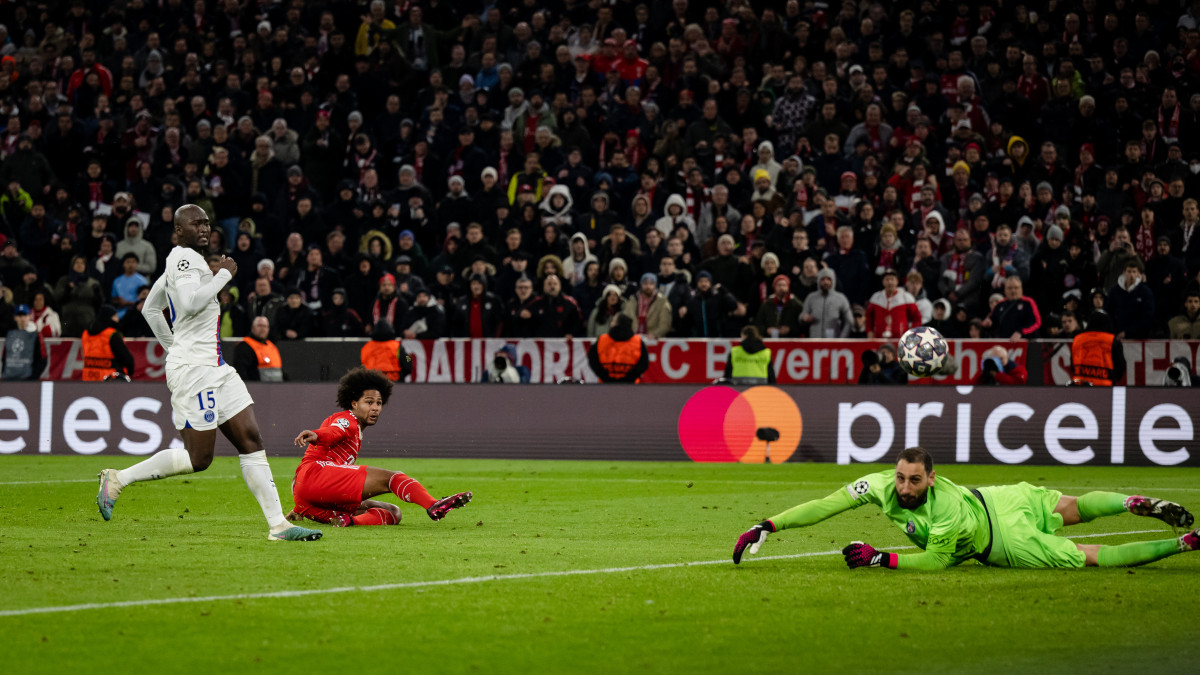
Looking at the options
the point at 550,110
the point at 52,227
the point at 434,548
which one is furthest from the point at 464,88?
the point at 434,548

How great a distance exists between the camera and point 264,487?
9.39 metres

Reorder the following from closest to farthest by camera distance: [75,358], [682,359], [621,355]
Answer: [621,355], [682,359], [75,358]

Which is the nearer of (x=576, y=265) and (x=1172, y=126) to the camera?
(x=576, y=265)

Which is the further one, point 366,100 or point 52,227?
point 366,100

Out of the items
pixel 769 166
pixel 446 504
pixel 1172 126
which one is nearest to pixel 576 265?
pixel 769 166

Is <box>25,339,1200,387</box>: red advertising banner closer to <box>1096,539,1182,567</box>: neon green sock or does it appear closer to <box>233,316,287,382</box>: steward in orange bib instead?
<box>233,316,287,382</box>: steward in orange bib

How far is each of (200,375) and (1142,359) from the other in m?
13.6

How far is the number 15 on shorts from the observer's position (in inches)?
368

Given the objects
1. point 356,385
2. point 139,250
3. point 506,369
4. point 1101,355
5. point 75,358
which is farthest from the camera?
point 139,250

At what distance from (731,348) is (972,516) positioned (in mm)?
11199

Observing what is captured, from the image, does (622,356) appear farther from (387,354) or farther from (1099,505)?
(1099,505)

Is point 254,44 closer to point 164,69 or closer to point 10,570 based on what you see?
point 164,69

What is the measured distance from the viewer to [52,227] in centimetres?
2378

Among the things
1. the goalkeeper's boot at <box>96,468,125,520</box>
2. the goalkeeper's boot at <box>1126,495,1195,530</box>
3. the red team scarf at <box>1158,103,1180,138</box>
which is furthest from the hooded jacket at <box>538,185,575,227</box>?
the goalkeeper's boot at <box>1126,495,1195,530</box>
